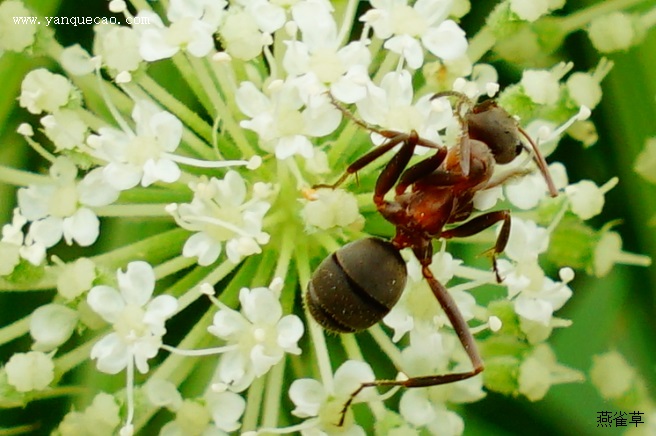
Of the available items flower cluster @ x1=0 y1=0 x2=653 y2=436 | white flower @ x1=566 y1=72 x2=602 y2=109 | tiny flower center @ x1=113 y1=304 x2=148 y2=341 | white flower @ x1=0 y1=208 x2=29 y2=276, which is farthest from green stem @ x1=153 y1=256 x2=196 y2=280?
white flower @ x1=566 y1=72 x2=602 y2=109

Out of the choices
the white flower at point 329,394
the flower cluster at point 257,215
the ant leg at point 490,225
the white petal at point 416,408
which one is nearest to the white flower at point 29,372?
the flower cluster at point 257,215

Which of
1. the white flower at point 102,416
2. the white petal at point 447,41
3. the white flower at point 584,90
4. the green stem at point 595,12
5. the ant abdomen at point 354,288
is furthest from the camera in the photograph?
the green stem at point 595,12

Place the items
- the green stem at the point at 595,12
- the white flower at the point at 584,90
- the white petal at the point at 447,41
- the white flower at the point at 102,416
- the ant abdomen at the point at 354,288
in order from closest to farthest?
1. the ant abdomen at the point at 354,288
2. the white flower at the point at 102,416
3. the white petal at the point at 447,41
4. the white flower at the point at 584,90
5. the green stem at the point at 595,12

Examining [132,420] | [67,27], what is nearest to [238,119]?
[67,27]

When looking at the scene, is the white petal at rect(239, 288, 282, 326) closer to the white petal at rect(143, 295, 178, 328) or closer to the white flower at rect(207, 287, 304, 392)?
the white flower at rect(207, 287, 304, 392)

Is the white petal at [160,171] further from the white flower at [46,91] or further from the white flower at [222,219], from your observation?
the white flower at [46,91]

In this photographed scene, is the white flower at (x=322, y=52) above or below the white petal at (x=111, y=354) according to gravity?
above

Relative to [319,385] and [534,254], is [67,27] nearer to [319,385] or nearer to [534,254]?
[319,385]

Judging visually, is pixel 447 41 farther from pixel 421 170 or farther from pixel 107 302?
pixel 107 302
